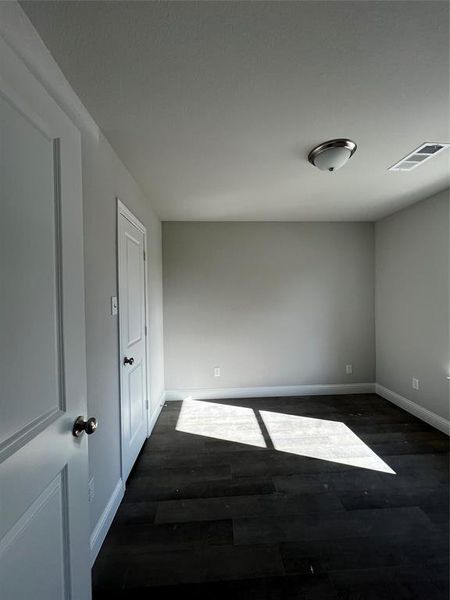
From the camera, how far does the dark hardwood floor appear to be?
1.26m

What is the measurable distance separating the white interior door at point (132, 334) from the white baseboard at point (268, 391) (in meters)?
1.03

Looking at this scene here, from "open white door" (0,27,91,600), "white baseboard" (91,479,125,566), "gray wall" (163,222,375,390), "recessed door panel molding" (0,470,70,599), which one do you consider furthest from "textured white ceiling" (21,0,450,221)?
"white baseboard" (91,479,125,566)

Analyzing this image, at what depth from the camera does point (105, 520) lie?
1.49 m

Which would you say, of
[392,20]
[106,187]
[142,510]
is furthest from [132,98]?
[142,510]

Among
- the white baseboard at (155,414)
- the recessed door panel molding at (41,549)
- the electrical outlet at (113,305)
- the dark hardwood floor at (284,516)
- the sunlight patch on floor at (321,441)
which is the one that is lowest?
the dark hardwood floor at (284,516)

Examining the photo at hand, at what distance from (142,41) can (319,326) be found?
130 inches

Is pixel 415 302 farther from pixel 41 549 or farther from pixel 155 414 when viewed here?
pixel 41 549

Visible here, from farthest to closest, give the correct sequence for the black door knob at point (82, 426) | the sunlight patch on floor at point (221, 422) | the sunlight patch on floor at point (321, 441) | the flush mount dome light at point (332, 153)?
the sunlight patch on floor at point (221, 422), the sunlight patch on floor at point (321, 441), the flush mount dome light at point (332, 153), the black door knob at point (82, 426)

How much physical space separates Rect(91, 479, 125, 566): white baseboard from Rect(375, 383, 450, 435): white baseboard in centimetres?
295

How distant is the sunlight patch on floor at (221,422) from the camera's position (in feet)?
8.18

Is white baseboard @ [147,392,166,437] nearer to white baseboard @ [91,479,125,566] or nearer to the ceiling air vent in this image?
white baseboard @ [91,479,125,566]

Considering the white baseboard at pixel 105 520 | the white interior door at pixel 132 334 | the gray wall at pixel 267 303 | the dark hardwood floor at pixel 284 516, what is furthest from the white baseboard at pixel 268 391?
the white baseboard at pixel 105 520

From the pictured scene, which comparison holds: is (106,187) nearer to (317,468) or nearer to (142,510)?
(142,510)

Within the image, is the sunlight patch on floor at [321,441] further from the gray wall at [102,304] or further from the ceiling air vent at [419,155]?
the ceiling air vent at [419,155]
